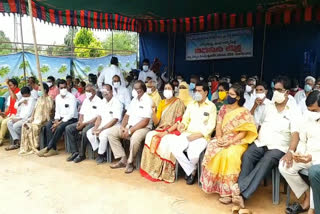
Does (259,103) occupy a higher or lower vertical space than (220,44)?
lower

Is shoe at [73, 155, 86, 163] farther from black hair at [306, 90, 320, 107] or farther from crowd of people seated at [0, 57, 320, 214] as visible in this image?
black hair at [306, 90, 320, 107]

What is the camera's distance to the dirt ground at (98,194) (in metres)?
3.17

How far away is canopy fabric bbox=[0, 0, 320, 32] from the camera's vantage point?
6.55 meters

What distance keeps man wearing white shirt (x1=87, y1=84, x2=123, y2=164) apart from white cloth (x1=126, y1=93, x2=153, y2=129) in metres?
0.28

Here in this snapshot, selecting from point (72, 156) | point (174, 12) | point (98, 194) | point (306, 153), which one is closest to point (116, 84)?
point (72, 156)

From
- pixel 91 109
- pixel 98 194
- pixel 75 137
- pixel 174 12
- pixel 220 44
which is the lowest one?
pixel 98 194

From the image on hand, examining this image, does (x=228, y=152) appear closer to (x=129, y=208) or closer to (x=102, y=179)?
(x=129, y=208)

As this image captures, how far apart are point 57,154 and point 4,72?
4039mm

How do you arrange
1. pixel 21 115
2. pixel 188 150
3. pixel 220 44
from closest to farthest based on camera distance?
pixel 188 150 → pixel 21 115 → pixel 220 44

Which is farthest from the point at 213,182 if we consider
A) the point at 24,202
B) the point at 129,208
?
the point at 24,202

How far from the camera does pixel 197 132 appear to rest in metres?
4.00

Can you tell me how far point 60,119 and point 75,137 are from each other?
0.68 meters

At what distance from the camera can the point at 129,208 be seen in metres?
3.18

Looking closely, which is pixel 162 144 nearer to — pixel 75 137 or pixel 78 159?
pixel 78 159
